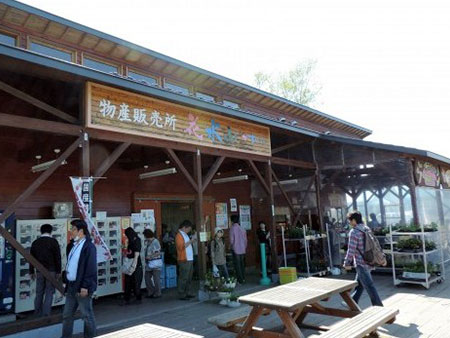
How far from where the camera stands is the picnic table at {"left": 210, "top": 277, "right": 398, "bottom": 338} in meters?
3.96

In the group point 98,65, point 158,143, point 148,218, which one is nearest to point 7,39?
point 98,65

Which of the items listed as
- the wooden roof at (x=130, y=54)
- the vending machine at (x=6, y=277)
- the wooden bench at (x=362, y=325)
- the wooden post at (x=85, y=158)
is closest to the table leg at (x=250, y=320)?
the wooden bench at (x=362, y=325)

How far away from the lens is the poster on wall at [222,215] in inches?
479

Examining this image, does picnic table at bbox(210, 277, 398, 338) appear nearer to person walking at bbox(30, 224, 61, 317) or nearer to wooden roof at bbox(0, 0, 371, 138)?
person walking at bbox(30, 224, 61, 317)

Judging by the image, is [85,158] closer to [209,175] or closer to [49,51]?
[209,175]

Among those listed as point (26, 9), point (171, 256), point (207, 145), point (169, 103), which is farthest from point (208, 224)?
point (26, 9)

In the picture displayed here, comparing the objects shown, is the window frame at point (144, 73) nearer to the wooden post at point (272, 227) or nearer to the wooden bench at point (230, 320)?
the wooden post at point (272, 227)

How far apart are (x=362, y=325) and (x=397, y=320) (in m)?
1.89

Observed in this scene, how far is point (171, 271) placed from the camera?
32.0ft

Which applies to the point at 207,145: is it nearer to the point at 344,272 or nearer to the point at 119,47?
the point at 119,47

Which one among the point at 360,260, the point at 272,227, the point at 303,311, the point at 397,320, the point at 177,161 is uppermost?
the point at 177,161

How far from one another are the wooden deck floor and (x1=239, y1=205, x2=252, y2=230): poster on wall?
5651 millimetres

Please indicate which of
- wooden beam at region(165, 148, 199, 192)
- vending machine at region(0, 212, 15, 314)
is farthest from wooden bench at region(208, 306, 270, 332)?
vending machine at region(0, 212, 15, 314)

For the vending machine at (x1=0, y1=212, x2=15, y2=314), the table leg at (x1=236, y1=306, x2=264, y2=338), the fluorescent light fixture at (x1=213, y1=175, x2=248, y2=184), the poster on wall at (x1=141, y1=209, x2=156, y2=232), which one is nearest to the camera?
the table leg at (x1=236, y1=306, x2=264, y2=338)
